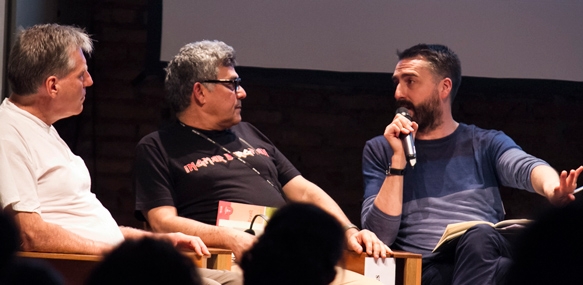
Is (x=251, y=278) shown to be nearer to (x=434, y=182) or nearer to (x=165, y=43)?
(x=434, y=182)

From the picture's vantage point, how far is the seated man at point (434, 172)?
8.62 feet

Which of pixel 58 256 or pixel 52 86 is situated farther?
pixel 52 86

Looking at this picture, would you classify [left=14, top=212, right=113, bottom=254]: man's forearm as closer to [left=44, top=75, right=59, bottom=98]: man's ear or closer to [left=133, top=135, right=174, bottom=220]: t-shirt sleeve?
[left=44, top=75, right=59, bottom=98]: man's ear

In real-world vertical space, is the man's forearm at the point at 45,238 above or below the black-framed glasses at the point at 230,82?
below

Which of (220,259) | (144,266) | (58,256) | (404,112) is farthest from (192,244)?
(144,266)

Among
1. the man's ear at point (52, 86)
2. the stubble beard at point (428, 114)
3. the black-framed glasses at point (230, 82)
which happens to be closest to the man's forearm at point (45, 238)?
the man's ear at point (52, 86)

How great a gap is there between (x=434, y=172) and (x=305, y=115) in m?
1.26

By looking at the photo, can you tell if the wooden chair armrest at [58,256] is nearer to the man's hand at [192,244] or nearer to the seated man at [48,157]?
the seated man at [48,157]

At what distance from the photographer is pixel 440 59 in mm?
2953

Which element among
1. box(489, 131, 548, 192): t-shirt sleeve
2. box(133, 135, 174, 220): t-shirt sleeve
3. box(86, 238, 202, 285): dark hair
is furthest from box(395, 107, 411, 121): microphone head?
box(86, 238, 202, 285): dark hair

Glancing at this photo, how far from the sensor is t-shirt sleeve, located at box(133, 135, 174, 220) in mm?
2521

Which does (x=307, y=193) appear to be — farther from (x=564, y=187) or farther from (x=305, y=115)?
(x=305, y=115)

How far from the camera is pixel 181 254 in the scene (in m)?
0.92

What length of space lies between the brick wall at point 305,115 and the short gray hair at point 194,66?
2.92 feet
